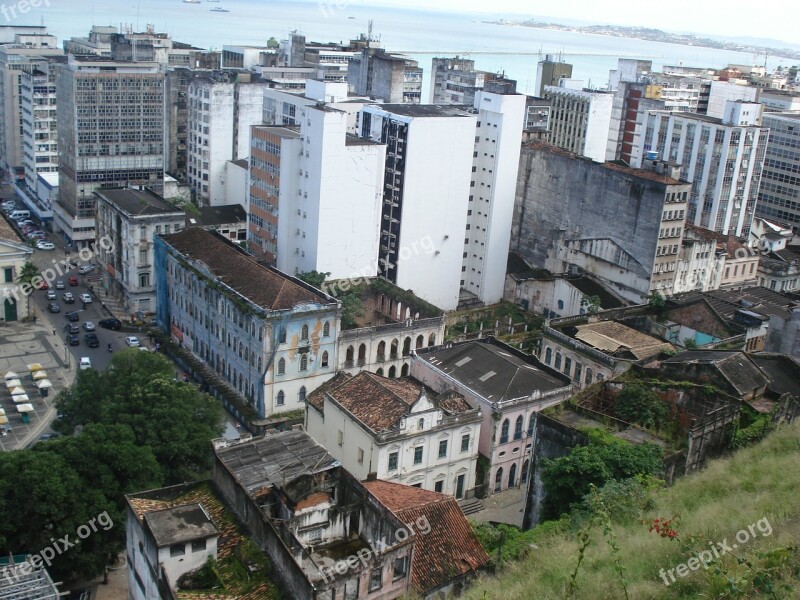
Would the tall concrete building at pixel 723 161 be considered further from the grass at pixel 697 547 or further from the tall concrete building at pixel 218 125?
the grass at pixel 697 547

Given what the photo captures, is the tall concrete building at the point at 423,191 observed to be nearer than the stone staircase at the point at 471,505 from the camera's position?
No

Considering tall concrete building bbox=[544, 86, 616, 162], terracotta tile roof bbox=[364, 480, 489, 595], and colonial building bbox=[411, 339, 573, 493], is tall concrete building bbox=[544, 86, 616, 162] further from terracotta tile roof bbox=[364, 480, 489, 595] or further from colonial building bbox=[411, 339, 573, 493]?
terracotta tile roof bbox=[364, 480, 489, 595]

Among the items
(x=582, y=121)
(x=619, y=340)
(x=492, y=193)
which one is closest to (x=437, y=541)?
(x=619, y=340)

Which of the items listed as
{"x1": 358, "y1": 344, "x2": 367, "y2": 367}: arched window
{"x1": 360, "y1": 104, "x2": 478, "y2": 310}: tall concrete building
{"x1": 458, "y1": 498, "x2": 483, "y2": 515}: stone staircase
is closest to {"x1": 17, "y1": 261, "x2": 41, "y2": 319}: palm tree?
{"x1": 360, "y1": 104, "x2": 478, "y2": 310}: tall concrete building

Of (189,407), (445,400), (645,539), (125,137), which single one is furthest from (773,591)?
(125,137)

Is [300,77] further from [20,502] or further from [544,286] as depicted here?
[20,502]

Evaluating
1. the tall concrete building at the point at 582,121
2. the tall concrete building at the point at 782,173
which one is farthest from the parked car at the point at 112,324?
the tall concrete building at the point at 782,173

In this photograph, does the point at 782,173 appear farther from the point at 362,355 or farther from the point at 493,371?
the point at 493,371
